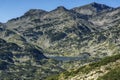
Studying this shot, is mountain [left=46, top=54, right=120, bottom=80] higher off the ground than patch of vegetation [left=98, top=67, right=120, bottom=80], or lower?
higher

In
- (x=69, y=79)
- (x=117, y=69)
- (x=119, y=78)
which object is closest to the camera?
(x=119, y=78)

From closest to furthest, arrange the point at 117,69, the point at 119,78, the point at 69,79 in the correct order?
the point at 119,78 → the point at 117,69 → the point at 69,79

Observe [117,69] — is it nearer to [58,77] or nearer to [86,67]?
[86,67]

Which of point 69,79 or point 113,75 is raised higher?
point 69,79

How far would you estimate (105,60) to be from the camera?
2224 inches

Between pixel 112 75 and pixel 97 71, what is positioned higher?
pixel 97 71

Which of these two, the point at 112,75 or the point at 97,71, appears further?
the point at 97,71

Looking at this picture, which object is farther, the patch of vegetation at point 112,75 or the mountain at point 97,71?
the mountain at point 97,71

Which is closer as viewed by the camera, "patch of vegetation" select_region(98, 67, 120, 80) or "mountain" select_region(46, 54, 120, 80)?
"patch of vegetation" select_region(98, 67, 120, 80)

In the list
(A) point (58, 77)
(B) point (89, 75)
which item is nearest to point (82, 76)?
(B) point (89, 75)

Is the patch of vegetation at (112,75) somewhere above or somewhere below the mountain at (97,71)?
below

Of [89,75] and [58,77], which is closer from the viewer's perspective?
[89,75]

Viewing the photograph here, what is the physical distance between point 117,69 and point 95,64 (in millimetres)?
5700

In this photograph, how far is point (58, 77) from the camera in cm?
5697
